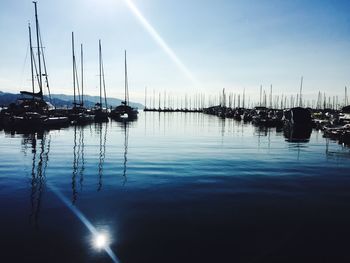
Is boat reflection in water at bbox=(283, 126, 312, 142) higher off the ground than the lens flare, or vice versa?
boat reflection in water at bbox=(283, 126, 312, 142)

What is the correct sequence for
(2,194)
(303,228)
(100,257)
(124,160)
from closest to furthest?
(100,257), (303,228), (2,194), (124,160)

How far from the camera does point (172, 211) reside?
36.2ft

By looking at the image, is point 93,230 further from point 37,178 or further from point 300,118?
point 300,118

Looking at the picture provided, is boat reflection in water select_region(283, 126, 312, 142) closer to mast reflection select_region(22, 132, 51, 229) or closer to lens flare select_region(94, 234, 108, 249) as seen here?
mast reflection select_region(22, 132, 51, 229)

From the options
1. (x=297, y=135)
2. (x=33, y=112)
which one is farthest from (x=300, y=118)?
(x=33, y=112)

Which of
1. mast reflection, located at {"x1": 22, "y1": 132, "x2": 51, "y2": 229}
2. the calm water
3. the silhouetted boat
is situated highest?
the silhouetted boat

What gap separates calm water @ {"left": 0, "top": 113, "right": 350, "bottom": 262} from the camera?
26.1 ft

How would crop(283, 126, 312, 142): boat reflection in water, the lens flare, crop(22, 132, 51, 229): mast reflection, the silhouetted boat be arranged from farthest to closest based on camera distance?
the silhouetted boat < crop(283, 126, 312, 142): boat reflection in water < crop(22, 132, 51, 229): mast reflection < the lens flare

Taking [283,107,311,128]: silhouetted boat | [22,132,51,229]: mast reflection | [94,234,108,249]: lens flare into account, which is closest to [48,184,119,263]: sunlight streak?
[94,234,108,249]: lens flare

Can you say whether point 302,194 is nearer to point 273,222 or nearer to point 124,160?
point 273,222

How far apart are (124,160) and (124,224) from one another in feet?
40.3

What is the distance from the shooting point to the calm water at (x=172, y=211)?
7965mm

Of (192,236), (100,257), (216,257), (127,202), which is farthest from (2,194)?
(216,257)

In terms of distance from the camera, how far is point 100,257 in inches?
297
